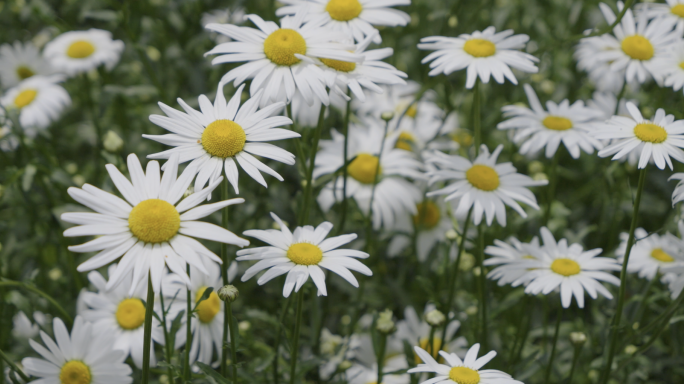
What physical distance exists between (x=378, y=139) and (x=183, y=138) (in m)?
1.73

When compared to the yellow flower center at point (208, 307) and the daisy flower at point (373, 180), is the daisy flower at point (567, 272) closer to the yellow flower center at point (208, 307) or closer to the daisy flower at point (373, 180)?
the daisy flower at point (373, 180)

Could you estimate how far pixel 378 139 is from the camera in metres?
3.28

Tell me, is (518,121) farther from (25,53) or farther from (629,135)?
(25,53)

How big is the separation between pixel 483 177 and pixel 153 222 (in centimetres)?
129

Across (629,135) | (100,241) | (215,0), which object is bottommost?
(100,241)

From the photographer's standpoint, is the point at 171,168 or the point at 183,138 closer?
the point at 171,168

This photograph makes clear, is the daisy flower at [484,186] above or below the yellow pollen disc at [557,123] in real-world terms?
below

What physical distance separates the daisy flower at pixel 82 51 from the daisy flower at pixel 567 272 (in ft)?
9.44

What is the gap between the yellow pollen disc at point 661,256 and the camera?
258 centimetres

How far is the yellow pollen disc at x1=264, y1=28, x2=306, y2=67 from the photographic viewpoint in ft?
6.24

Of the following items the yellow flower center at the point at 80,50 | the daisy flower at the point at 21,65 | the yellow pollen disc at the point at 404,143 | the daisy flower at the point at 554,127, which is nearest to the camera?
the daisy flower at the point at 554,127

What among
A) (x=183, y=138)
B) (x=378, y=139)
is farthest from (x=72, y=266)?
(x=378, y=139)

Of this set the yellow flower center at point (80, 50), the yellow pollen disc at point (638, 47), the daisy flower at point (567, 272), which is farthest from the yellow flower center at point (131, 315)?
the yellow pollen disc at point (638, 47)

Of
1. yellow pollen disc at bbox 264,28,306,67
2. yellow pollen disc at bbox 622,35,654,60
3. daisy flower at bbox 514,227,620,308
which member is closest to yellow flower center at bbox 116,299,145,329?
yellow pollen disc at bbox 264,28,306,67
